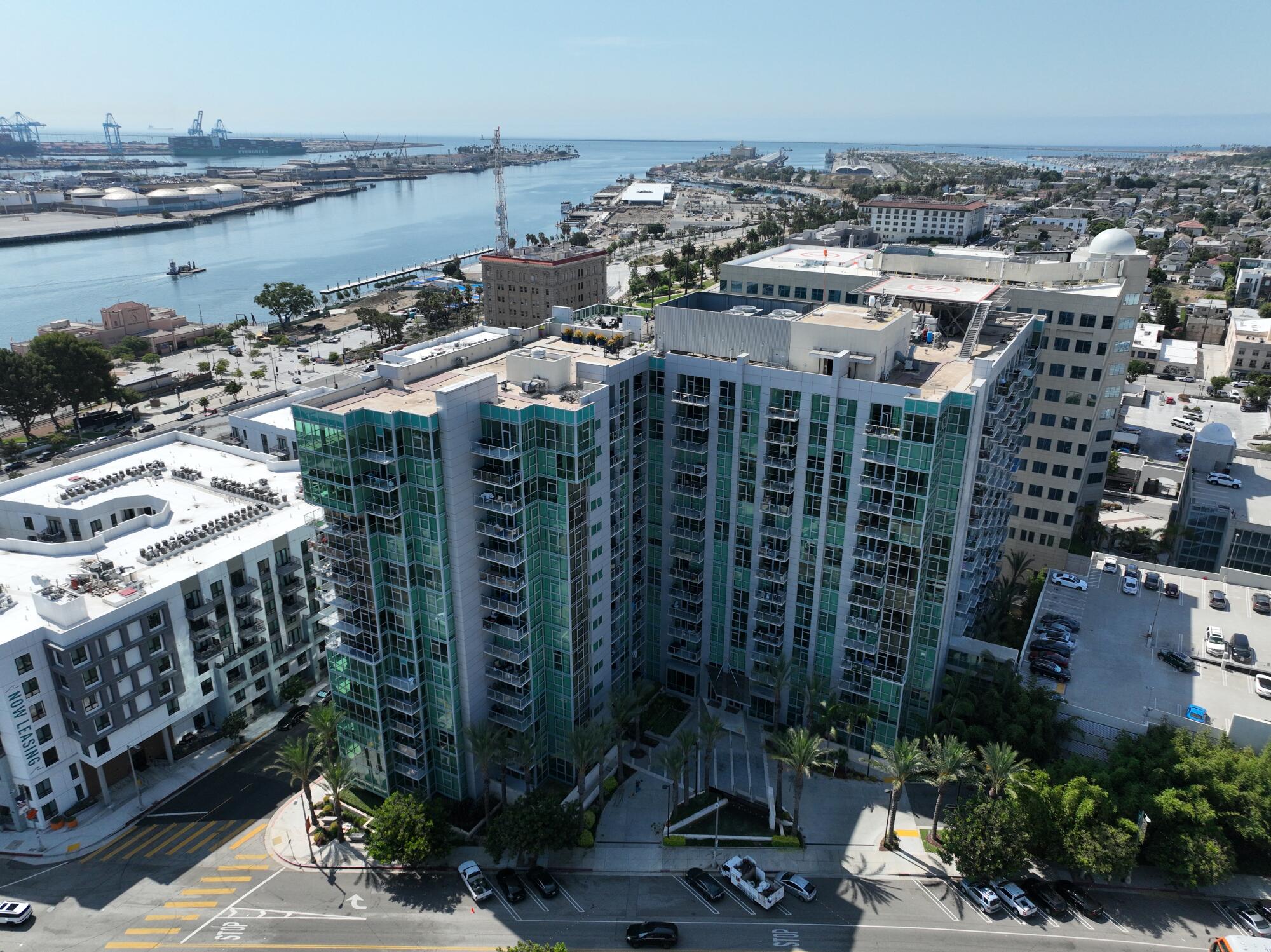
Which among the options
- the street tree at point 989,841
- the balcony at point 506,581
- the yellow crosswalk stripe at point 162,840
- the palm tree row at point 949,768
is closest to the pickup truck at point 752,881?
the palm tree row at point 949,768

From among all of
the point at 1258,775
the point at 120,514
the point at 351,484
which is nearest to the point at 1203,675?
the point at 1258,775

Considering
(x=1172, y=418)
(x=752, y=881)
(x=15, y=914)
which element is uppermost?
(x=1172, y=418)

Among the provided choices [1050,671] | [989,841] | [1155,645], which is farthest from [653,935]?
[1155,645]

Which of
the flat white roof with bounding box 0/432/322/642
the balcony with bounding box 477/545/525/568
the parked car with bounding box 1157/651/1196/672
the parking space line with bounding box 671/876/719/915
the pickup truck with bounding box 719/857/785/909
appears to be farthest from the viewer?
the parked car with bounding box 1157/651/1196/672

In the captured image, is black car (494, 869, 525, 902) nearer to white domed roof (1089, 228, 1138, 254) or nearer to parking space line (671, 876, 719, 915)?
parking space line (671, 876, 719, 915)

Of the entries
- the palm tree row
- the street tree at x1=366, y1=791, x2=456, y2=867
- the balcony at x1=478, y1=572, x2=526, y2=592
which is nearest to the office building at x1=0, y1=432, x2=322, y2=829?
the street tree at x1=366, y1=791, x2=456, y2=867

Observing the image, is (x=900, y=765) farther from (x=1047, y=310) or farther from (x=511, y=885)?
(x=1047, y=310)

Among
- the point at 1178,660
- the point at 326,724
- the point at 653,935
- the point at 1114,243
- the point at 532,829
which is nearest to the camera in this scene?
the point at 653,935
